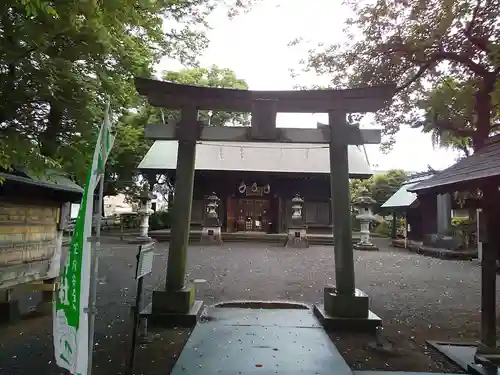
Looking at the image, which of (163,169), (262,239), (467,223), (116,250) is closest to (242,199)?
(262,239)

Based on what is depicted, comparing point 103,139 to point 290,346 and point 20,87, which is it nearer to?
point 20,87

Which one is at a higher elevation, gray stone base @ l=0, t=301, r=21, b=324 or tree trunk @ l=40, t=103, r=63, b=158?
tree trunk @ l=40, t=103, r=63, b=158

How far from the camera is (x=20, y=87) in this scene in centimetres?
474

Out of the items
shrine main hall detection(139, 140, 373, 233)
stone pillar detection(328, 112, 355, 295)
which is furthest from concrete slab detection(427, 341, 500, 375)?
shrine main hall detection(139, 140, 373, 233)

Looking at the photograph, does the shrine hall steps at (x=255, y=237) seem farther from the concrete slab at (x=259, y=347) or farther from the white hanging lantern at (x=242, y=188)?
the concrete slab at (x=259, y=347)

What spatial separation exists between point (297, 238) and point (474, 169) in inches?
564

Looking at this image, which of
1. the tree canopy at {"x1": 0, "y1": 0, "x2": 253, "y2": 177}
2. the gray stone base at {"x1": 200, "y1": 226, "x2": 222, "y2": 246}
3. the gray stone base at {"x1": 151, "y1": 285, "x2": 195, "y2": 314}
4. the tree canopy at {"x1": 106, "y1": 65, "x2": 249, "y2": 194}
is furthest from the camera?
the tree canopy at {"x1": 106, "y1": 65, "x2": 249, "y2": 194}

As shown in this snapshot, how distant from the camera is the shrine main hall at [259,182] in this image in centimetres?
2128

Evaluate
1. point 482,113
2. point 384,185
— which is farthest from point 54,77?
point 384,185

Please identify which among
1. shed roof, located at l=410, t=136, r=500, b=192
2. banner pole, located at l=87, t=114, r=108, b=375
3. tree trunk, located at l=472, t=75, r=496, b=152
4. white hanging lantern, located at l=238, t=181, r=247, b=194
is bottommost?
banner pole, located at l=87, t=114, r=108, b=375

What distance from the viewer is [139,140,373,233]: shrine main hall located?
69.8 ft

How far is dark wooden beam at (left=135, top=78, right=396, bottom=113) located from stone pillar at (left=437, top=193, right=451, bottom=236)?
44.5 ft

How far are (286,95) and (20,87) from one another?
389 cm

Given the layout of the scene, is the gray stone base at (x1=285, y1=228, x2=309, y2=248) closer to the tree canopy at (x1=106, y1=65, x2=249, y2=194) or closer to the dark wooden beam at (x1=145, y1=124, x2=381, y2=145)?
the tree canopy at (x1=106, y1=65, x2=249, y2=194)
